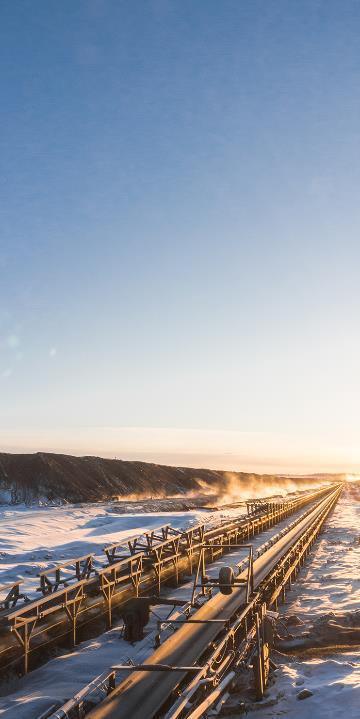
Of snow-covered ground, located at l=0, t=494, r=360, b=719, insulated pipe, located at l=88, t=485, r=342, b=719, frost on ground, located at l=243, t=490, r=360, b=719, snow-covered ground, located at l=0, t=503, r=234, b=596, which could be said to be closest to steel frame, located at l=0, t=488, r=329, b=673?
snow-covered ground, located at l=0, t=494, r=360, b=719

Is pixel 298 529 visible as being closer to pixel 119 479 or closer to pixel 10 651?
pixel 10 651

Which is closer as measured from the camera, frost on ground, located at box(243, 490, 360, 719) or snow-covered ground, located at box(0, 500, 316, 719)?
snow-covered ground, located at box(0, 500, 316, 719)

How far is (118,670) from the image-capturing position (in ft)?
34.6

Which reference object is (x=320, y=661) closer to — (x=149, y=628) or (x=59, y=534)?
(x=149, y=628)

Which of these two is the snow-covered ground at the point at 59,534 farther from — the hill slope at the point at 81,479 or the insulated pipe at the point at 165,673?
the hill slope at the point at 81,479

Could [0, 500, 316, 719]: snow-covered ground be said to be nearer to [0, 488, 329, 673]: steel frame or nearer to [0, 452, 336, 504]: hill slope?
[0, 488, 329, 673]: steel frame

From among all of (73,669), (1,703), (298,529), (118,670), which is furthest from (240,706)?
(298,529)

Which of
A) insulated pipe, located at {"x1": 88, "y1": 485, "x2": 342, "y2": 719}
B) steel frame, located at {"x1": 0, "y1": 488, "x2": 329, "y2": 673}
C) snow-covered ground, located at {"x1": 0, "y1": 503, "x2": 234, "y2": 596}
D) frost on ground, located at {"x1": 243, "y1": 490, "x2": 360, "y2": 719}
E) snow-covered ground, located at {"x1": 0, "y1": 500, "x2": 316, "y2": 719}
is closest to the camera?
insulated pipe, located at {"x1": 88, "y1": 485, "x2": 342, "y2": 719}

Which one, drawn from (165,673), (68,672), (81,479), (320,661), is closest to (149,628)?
(68,672)

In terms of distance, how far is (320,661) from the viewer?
14.4 meters

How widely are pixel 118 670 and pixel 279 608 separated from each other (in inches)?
494

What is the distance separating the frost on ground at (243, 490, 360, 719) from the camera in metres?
11.2

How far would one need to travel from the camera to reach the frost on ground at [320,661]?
11219 mm

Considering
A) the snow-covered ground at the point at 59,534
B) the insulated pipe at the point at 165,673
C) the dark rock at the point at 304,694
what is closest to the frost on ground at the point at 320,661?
the dark rock at the point at 304,694
